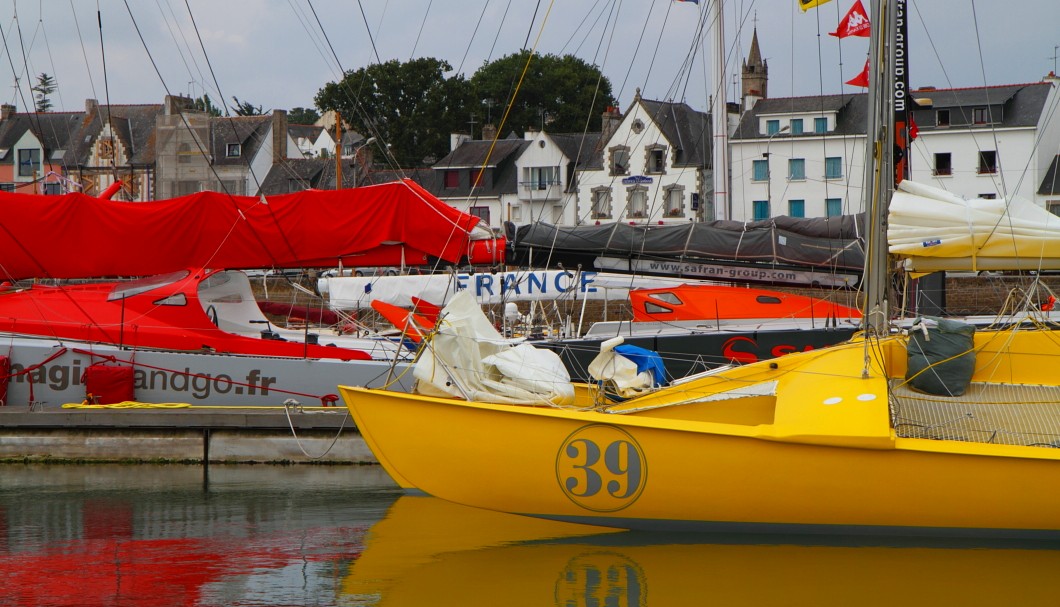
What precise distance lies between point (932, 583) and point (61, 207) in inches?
484

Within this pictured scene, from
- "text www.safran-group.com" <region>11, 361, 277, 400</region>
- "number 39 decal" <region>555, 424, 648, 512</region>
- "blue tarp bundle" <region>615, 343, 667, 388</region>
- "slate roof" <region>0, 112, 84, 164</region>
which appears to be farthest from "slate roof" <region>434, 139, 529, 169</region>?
"number 39 decal" <region>555, 424, 648, 512</region>

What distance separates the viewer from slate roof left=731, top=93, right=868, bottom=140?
4322 centimetres

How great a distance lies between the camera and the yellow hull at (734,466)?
830cm

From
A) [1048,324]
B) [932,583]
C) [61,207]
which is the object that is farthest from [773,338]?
[61,207]

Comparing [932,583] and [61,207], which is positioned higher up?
[61,207]

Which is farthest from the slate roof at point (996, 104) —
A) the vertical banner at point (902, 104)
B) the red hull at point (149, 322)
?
the red hull at point (149, 322)

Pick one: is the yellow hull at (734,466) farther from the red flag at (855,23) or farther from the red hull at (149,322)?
the red flag at (855,23)

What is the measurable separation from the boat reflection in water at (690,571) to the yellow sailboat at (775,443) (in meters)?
0.35

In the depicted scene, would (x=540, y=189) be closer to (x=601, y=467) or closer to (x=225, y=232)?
(x=225, y=232)

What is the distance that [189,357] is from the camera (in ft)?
48.6

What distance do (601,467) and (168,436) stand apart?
23.2 feet

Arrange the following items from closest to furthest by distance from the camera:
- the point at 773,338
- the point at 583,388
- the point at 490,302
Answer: the point at 583,388
the point at 773,338
the point at 490,302

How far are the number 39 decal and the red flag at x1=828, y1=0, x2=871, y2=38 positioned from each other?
16830 mm

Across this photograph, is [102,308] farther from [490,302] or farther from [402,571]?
[402,571]
